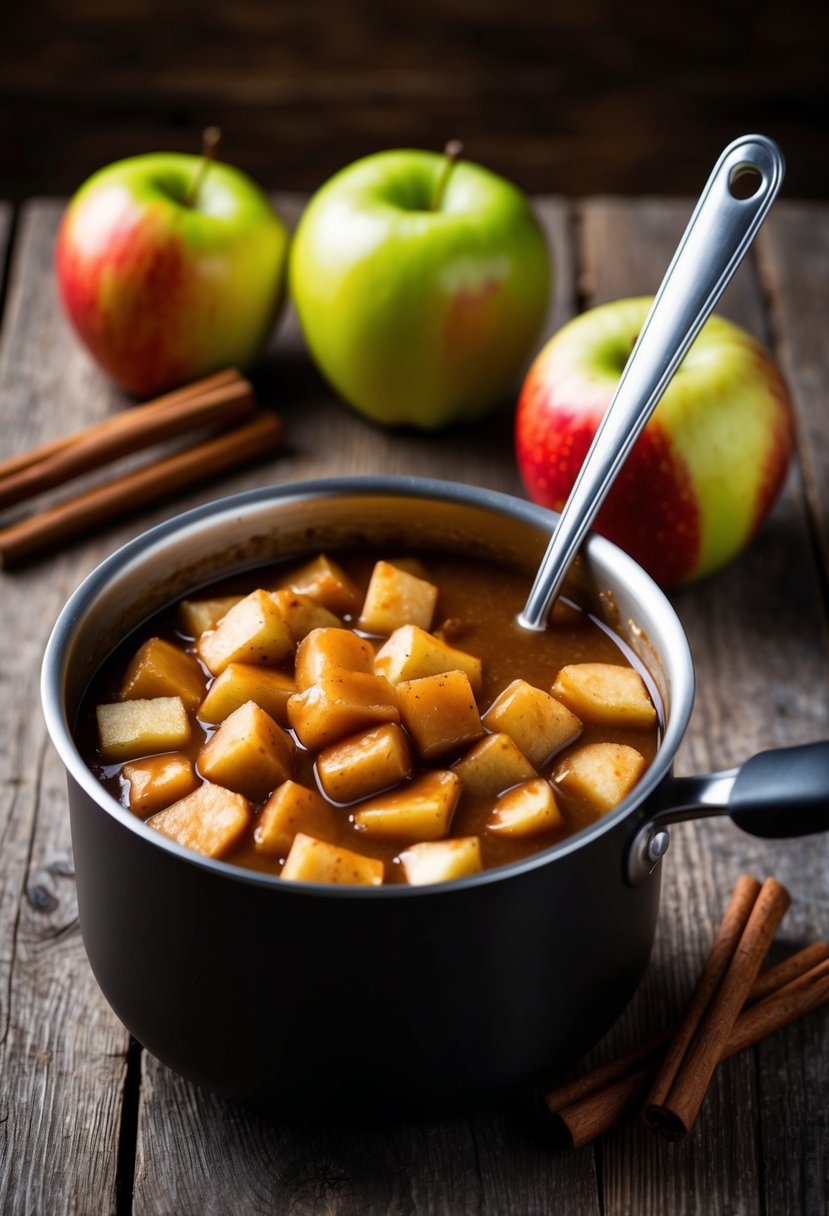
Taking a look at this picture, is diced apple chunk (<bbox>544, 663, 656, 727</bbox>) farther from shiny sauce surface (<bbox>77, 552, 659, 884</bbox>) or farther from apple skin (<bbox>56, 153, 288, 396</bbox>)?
apple skin (<bbox>56, 153, 288, 396</bbox>)

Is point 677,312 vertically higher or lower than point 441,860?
higher

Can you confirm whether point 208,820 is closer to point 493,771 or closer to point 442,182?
point 493,771

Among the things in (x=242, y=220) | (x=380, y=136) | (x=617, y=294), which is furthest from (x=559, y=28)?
(x=242, y=220)

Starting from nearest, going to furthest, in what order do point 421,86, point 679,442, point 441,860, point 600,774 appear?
point 441,860, point 600,774, point 679,442, point 421,86

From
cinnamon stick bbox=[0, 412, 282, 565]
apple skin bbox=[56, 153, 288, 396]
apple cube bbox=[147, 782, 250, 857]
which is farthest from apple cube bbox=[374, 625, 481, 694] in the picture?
apple skin bbox=[56, 153, 288, 396]

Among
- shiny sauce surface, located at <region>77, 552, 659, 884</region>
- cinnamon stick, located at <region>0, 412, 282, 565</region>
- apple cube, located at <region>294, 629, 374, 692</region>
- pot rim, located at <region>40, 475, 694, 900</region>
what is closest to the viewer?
pot rim, located at <region>40, 475, 694, 900</region>

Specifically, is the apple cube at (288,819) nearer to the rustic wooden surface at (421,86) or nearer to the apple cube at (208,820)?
the apple cube at (208,820)

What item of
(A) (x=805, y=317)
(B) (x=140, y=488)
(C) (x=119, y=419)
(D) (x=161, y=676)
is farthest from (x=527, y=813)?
(A) (x=805, y=317)
